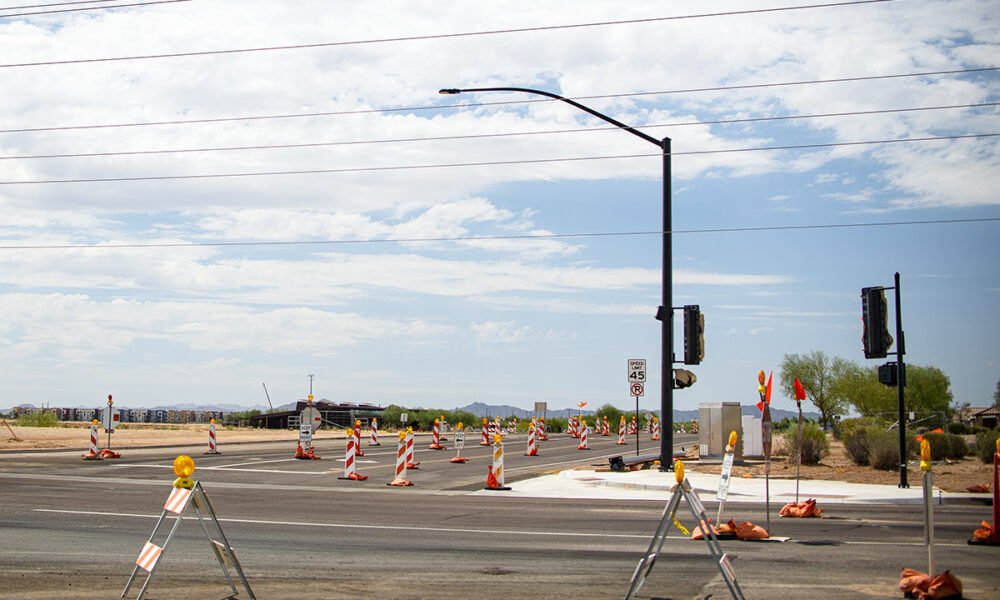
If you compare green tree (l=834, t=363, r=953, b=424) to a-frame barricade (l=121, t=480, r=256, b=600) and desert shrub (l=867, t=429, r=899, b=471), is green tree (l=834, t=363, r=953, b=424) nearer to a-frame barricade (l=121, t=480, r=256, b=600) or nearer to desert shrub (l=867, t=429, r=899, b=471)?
desert shrub (l=867, t=429, r=899, b=471)

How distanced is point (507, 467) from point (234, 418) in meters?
84.9

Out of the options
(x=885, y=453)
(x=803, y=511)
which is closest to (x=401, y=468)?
(x=803, y=511)

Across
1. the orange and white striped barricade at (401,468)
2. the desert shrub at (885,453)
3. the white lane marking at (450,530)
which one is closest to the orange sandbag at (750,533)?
the white lane marking at (450,530)

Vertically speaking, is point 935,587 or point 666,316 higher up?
point 666,316

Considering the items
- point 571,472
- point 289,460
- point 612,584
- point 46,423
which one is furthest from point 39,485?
point 46,423

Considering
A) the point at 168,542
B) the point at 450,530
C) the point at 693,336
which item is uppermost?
the point at 693,336

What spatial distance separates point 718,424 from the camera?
106ft

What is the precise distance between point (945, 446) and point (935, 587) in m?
23.0

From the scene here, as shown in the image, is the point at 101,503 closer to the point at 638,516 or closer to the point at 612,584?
the point at 638,516

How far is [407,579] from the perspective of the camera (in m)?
10.7

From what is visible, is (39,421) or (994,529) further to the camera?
(39,421)

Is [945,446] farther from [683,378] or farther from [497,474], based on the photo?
[497,474]

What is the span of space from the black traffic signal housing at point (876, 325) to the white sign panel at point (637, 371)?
37.3ft

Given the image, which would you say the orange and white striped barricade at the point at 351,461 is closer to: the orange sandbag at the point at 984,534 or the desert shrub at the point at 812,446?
the desert shrub at the point at 812,446
